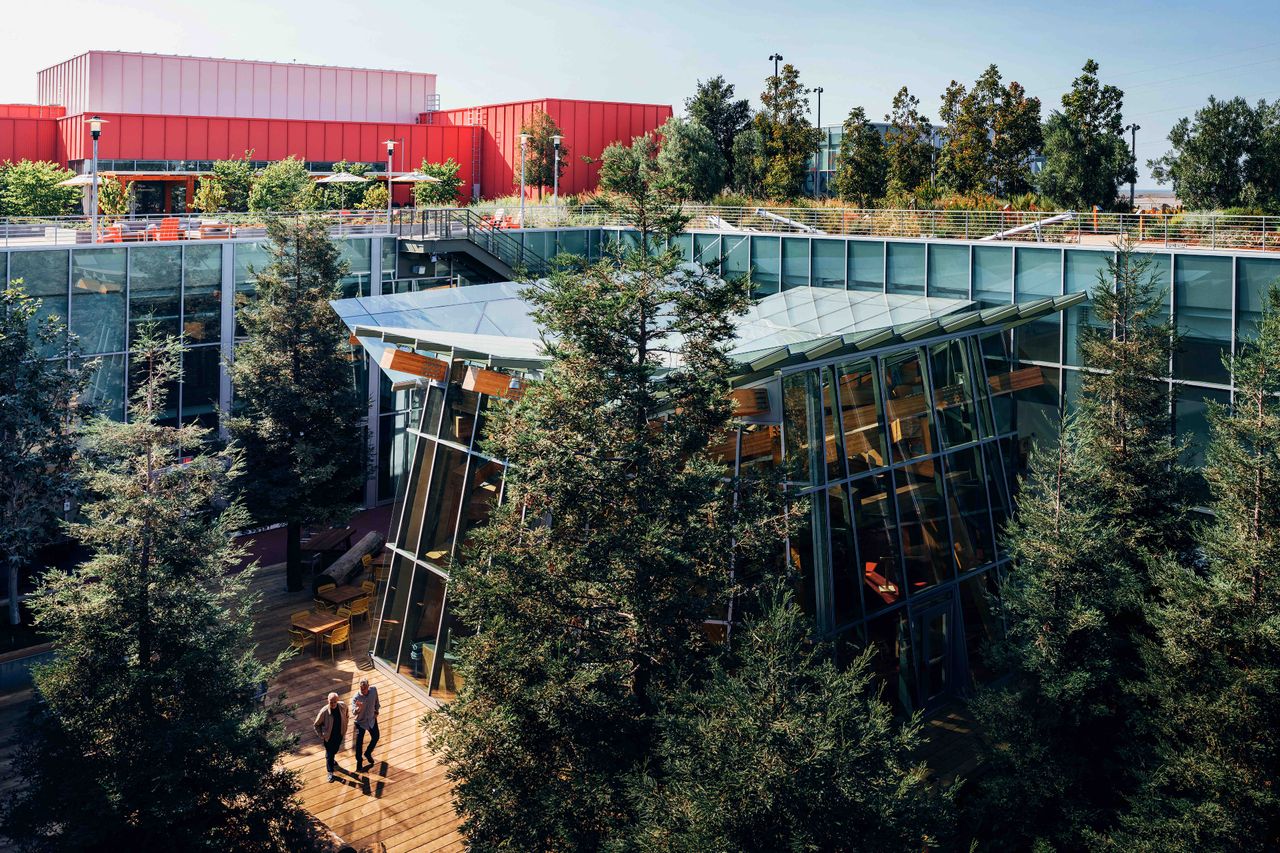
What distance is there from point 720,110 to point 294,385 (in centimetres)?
4258

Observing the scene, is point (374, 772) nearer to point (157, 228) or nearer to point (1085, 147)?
point (157, 228)

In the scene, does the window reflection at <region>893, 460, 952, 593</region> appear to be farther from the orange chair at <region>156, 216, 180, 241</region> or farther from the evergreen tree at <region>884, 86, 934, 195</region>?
the evergreen tree at <region>884, 86, 934, 195</region>

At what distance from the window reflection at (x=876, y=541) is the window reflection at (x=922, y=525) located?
10.2 inches

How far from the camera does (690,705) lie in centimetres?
1056

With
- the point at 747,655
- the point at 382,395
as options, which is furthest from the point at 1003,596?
the point at 382,395

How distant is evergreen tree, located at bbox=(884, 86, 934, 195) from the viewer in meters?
44.2

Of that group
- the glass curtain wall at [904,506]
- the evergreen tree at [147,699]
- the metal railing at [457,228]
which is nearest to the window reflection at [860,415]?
the glass curtain wall at [904,506]

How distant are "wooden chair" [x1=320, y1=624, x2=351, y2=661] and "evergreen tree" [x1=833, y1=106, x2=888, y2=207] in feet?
100

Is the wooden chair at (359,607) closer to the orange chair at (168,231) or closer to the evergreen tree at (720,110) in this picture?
the orange chair at (168,231)

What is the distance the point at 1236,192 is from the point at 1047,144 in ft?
20.4

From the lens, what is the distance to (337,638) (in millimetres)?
19688

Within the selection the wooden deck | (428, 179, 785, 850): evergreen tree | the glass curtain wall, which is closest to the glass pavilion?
the glass curtain wall

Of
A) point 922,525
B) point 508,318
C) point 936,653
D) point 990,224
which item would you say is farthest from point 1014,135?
point 936,653

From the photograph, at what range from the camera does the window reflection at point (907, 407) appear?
18.2 m
